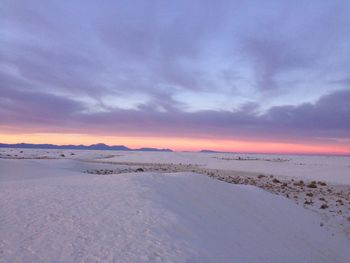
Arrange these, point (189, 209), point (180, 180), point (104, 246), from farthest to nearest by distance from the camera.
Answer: point (180, 180), point (189, 209), point (104, 246)

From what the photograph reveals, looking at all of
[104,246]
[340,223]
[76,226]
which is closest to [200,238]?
[104,246]

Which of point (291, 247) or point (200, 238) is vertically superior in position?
point (200, 238)

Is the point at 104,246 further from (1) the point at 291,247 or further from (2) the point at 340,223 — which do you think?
(2) the point at 340,223

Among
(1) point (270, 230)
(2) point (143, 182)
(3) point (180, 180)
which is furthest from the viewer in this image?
(3) point (180, 180)

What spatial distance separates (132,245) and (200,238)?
7.32 ft

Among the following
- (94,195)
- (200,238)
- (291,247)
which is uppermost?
(94,195)

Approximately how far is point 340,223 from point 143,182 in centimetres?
1070

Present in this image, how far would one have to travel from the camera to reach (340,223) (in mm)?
17766

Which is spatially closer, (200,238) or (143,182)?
(200,238)

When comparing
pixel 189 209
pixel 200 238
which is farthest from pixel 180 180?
pixel 200 238

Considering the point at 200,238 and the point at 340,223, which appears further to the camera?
the point at 340,223

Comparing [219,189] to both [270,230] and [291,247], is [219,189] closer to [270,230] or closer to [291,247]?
[270,230]

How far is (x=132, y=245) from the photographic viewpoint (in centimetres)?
814

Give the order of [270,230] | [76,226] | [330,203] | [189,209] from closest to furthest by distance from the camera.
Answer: [76,226] < [189,209] < [270,230] < [330,203]
